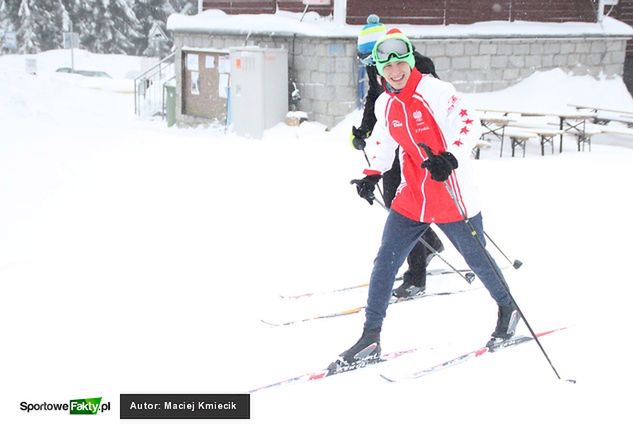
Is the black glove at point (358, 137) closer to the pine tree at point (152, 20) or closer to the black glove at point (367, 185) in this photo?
the black glove at point (367, 185)

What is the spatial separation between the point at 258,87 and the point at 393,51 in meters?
11.2

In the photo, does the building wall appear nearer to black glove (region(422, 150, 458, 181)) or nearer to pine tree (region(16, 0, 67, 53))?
black glove (region(422, 150, 458, 181))

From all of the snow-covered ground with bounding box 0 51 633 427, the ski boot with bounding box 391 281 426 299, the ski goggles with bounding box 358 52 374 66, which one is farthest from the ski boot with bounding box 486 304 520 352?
the ski goggles with bounding box 358 52 374 66

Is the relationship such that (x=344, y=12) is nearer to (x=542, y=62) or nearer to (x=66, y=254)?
(x=542, y=62)

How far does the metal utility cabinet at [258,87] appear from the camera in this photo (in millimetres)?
15008

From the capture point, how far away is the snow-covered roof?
15008 millimetres

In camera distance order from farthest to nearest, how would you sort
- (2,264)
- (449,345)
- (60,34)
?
1. (60,34)
2. (2,264)
3. (449,345)

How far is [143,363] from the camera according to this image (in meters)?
4.27

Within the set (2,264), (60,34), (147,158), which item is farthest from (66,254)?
(60,34)

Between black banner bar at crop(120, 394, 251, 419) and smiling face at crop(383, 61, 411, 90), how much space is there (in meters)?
1.70

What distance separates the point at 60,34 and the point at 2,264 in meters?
46.2


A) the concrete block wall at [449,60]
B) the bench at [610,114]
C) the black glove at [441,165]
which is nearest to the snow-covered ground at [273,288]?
the black glove at [441,165]

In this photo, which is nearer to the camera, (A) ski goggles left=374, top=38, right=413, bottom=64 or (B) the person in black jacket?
(A) ski goggles left=374, top=38, right=413, bottom=64

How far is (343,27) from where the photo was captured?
581 inches
